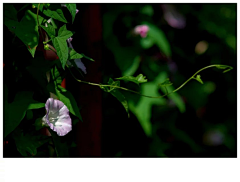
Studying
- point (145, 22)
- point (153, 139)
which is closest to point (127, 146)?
point (153, 139)

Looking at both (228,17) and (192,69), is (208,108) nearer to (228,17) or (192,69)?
(192,69)

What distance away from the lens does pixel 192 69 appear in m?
1.40

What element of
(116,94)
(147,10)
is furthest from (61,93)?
(147,10)

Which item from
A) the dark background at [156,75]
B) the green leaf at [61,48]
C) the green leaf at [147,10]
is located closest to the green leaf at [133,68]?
the dark background at [156,75]

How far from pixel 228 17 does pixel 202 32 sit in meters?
0.14

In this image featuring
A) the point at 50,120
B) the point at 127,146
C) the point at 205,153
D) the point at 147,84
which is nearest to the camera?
the point at 50,120

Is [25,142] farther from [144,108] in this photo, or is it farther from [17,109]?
[144,108]

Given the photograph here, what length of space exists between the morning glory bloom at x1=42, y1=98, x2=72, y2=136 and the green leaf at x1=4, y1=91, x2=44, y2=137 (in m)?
0.03

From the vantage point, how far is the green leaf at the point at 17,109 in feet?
2.28

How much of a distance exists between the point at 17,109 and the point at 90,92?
49 centimetres

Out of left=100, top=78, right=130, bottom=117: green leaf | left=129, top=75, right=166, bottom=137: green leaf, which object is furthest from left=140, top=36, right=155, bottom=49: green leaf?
left=100, top=78, right=130, bottom=117: green leaf

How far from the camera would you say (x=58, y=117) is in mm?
766

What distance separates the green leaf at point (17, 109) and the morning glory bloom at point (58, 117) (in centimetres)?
3

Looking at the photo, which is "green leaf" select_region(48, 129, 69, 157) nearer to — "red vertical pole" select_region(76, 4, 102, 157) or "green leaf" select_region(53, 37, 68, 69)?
"green leaf" select_region(53, 37, 68, 69)
